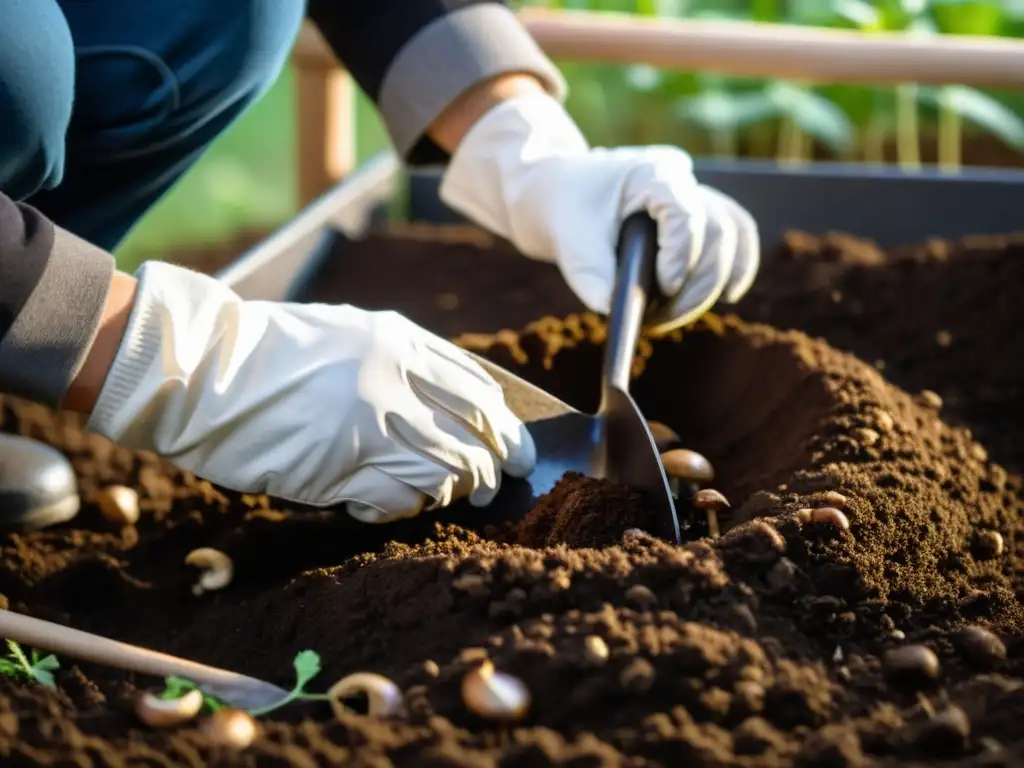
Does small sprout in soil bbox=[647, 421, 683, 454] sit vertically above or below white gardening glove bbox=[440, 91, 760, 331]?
below

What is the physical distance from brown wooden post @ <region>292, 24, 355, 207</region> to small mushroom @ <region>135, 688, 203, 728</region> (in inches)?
76.3

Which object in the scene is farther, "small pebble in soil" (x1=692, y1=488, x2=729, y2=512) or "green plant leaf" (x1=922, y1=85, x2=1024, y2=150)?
"green plant leaf" (x1=922, y1=85, x2=1024, y2=150)

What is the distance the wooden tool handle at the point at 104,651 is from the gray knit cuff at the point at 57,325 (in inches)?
7.9

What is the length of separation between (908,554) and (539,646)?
1.39ft

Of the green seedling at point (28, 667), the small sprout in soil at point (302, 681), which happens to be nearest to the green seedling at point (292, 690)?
the small sprout in soil at point (302, 681)

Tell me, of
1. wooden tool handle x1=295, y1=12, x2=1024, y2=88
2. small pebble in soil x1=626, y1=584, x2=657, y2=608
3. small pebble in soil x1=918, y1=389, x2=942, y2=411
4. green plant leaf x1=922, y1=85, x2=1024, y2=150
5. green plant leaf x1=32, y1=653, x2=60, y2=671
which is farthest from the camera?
green plant leaf x1=922, y1=85, x2=1024, y2=150

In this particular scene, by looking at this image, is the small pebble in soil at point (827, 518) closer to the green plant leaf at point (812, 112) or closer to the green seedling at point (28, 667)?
the green seedling at point (28, 667)

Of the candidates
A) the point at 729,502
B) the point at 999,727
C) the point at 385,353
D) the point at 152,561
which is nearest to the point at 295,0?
the point at 385,353

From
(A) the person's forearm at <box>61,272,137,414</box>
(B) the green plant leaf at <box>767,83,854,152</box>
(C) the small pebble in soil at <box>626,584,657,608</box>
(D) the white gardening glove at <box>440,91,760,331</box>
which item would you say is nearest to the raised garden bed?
(C) the small pebble in soil at <box>626,584,657,608</box>

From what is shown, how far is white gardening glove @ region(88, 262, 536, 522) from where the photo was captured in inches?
42.8

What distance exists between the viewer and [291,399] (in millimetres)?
1126

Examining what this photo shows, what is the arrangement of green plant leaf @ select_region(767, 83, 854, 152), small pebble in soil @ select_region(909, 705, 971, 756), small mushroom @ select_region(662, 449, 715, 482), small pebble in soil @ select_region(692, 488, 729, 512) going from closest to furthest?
small pebble in soil @ select_region(909, 705, 971, 756) < small pebble in soil @ select_region(692, 488, 729, 512) < small mushroom @ select_region(662, 449, 715, 482) < green plant leaf @ select_region(767, 83, 854, 152)

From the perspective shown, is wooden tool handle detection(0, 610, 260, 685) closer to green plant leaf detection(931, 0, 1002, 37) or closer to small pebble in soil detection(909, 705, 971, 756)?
small pebble in soil detection(909, 705, 971, 756)

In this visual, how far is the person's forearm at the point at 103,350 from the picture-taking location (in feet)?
3.51
